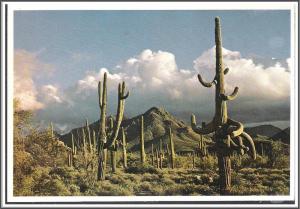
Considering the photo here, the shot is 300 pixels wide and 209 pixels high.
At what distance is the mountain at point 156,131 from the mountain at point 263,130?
2.91 feet

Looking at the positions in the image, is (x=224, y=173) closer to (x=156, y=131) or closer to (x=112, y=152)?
(x=156, y=131)

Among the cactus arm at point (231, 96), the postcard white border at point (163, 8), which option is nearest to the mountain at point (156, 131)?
the cactus arm at point (231, 96)

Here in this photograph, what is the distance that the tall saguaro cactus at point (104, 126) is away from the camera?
473 inches

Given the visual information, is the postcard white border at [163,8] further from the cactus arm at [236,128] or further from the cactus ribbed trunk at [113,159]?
the cactus arm at [236,128]

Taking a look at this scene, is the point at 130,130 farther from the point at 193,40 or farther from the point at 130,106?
the point at 193,40

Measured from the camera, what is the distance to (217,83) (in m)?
11.8

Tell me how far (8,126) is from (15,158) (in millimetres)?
681

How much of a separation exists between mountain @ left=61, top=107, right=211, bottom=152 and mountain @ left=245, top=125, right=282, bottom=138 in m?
0.89

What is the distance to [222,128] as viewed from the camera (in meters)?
11.7

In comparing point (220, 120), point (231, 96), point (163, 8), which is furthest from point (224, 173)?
point (163, 8)

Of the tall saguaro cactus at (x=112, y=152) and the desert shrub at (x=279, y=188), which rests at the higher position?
the tall saguaro cactus at (x=112, y=152)

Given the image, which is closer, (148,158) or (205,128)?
(205,128)

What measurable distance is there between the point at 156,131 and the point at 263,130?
226cm

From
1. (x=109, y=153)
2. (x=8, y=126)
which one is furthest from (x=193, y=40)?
(x=8, y=126)
